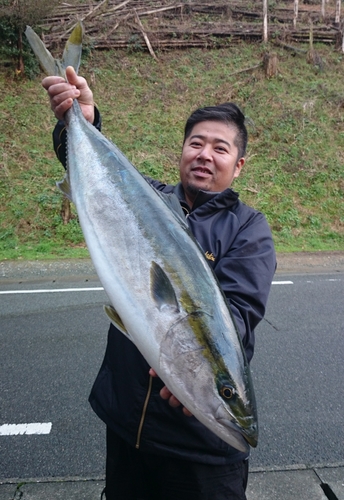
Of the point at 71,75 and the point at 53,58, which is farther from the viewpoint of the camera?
the point at 53,58

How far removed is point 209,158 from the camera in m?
1.81

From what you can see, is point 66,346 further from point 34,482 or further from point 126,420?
point 126,420

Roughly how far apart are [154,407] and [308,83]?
17983 millimetres

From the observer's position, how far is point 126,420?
5.28 ft

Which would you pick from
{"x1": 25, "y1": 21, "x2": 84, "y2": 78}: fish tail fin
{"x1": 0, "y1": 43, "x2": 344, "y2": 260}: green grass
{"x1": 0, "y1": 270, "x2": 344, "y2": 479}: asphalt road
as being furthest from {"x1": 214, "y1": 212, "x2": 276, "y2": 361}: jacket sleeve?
{"x1": 0, "y1": 43, "x2": 344, "y2": 260}: green grass

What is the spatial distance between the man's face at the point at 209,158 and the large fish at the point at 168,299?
313 millimetres

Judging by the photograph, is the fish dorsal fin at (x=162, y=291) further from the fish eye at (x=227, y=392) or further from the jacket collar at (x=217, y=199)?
the jacket collar at (x=217, y=199)

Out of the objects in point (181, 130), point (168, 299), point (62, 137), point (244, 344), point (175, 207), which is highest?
point (62, 137)

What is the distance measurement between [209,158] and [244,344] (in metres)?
0.82

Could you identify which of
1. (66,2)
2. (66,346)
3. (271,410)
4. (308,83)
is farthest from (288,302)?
(66,2)

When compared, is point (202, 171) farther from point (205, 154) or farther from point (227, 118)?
point (227, 118)

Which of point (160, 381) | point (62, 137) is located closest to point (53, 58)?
point (62, 137)

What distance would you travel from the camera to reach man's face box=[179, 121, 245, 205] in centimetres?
183

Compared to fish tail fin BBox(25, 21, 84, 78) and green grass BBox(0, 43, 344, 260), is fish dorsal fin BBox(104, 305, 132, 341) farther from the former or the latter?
green grass BBox(0, 43, 344, 260)
